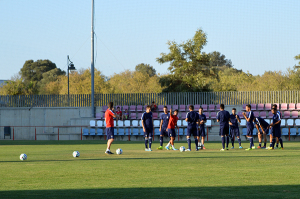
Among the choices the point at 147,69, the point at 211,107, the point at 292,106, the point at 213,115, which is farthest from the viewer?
the point at 147,69

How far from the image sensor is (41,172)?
10891 mm

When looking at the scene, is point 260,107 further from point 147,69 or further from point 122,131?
point 147,69

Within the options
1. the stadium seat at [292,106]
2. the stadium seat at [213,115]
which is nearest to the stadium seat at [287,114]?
the stadium seat at [292,106]

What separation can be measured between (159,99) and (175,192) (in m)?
31.6

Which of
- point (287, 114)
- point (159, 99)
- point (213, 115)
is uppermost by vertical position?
point (159, 99)

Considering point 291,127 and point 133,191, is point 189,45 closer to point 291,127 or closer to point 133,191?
point 291,127

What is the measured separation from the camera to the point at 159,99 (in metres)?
39.2

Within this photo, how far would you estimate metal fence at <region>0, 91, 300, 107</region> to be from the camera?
A: 3744 centimetres

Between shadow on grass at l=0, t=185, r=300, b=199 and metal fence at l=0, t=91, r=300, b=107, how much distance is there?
30.3 metres

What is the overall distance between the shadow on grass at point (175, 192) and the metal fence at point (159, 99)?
3027 cm

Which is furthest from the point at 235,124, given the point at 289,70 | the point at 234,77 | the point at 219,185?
the point at 234,77

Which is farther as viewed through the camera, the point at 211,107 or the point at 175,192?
the point at 211,107

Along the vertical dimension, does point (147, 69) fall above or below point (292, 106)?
above

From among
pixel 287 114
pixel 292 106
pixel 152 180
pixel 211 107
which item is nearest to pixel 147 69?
pixel 211 107
